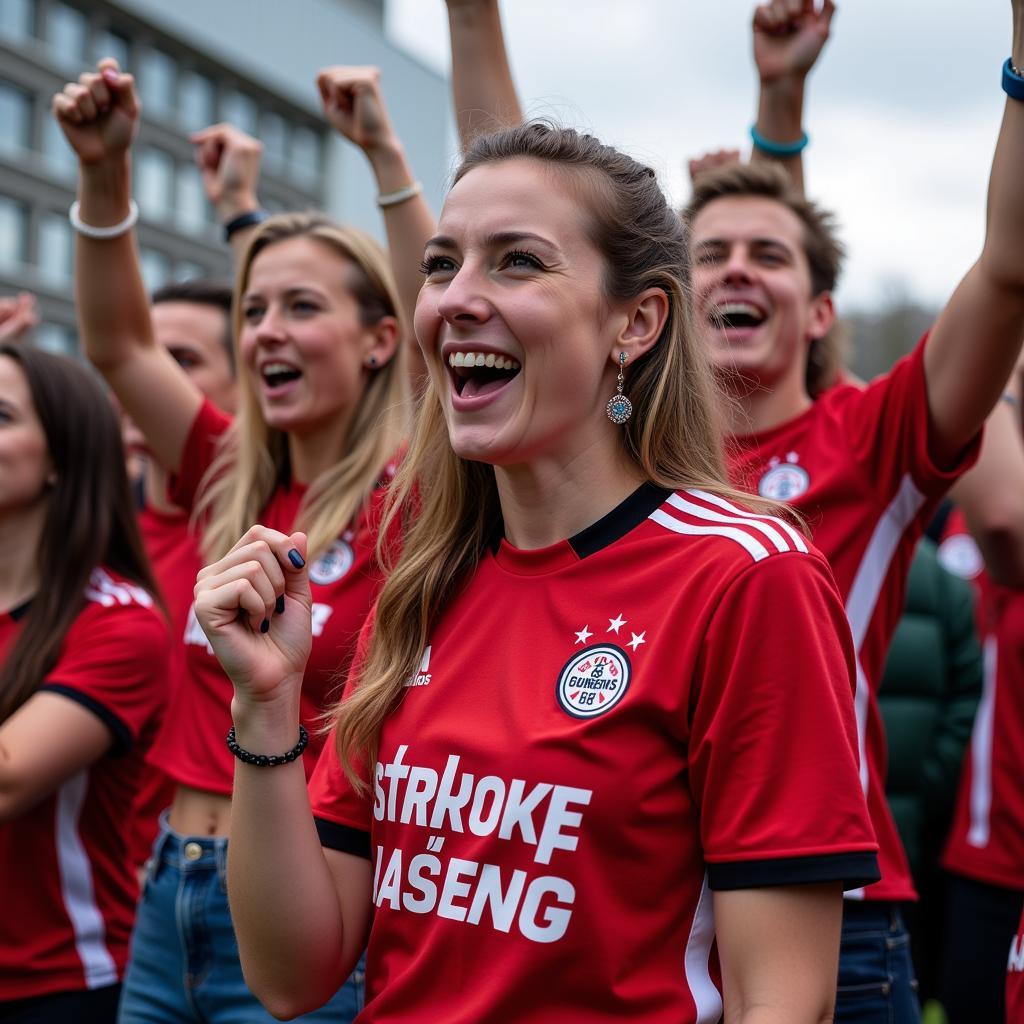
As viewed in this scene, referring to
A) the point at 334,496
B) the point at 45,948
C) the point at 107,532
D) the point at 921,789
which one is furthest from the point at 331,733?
the point at 921,789

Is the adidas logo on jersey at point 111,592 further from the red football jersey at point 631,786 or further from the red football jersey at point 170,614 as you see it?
the red football jersey at point 631,786

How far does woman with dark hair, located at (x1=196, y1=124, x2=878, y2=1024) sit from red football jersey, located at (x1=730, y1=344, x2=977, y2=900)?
64cm

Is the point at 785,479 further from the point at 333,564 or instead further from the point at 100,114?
the point at 100,114

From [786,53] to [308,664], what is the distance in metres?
1.97

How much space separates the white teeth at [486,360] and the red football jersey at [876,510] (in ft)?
2.37

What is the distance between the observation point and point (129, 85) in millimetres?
3408

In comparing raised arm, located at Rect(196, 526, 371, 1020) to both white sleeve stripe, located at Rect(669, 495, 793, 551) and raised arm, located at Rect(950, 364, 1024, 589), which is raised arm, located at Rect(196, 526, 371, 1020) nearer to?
white sleeve stripe, located at Rect(669, 495, 793, 551)

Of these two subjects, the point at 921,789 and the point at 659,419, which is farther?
the point at 921,789

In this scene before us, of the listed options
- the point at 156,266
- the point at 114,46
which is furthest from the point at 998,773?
the point at 114,46

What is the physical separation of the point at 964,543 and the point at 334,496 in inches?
126

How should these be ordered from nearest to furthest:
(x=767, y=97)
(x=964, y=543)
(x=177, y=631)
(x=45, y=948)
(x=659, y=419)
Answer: (x=659, y=419) → (x=45, y=948) → (x=767, y=97) → (x=177, y=631) → (x=964, y=543)

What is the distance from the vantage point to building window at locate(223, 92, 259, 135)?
40.9 m

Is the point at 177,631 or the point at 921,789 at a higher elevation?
the point at 177,631

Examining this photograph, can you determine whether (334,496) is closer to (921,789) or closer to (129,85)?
(129,85)
